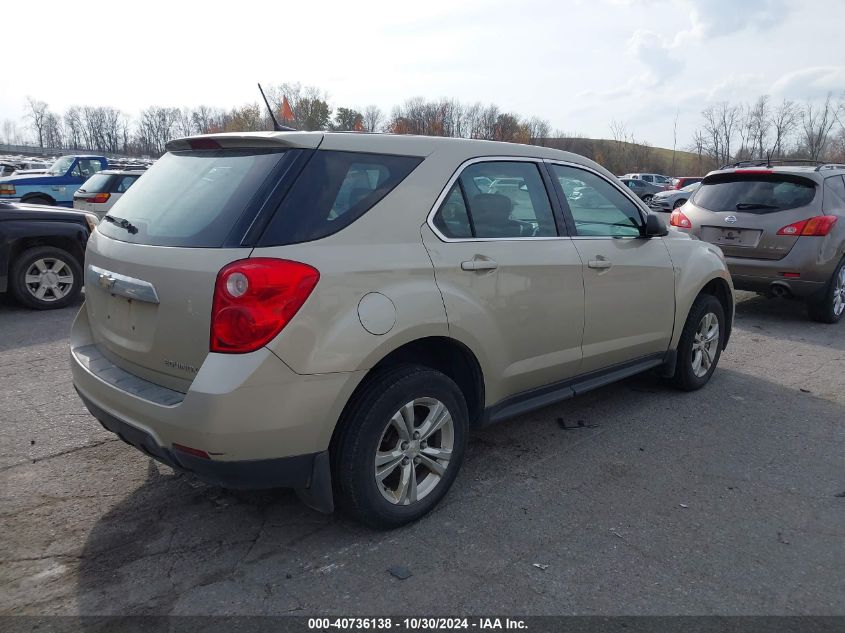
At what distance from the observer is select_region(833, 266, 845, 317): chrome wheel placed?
7.57 metres

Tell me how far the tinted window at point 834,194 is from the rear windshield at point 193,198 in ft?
22.4

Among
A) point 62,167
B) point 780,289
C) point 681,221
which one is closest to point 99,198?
point 62,167

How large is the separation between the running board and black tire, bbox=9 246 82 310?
6.40m

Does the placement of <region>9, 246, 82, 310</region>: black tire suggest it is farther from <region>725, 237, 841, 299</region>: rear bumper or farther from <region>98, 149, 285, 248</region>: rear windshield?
<region>725, 237, 841, 299</region>: rear bumper

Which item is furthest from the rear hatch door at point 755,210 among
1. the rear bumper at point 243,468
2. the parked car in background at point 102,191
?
the parked car in background at point 102,191

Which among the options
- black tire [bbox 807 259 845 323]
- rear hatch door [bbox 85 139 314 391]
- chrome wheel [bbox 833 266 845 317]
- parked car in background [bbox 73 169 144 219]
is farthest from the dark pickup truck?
chrome wheel [bbox 833 266 845 317]

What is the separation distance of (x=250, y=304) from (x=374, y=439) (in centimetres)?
81

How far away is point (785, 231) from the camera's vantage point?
24.0 ft

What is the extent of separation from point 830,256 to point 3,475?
7.79 m

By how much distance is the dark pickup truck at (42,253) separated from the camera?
24.9 feet

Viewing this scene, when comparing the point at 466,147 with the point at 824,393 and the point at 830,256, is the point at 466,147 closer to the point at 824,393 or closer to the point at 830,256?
the point at 824,393

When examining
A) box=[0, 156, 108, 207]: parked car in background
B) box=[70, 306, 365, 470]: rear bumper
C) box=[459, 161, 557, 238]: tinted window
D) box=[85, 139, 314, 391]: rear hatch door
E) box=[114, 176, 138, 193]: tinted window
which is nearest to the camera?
box=[70, 306, 365, 470]: rear bumper

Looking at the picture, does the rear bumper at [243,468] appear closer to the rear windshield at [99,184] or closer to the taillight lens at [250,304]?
the taillight lens at [250,304]

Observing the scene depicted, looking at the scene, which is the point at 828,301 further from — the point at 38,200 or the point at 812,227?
the point at 38,200
